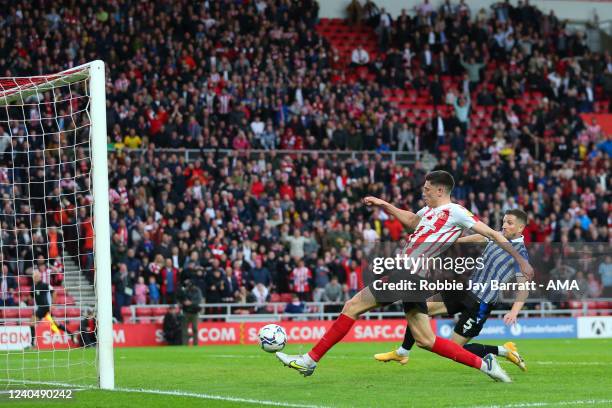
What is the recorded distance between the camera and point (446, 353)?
39.0 ft

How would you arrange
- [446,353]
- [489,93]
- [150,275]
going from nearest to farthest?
[446,353] < [150,275] < [489,93]

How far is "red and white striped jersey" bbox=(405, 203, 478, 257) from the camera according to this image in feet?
39.2

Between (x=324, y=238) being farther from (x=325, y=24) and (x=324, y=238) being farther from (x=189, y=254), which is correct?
(x=325, y=24)

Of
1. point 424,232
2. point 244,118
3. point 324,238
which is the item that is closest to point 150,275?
point 324,238

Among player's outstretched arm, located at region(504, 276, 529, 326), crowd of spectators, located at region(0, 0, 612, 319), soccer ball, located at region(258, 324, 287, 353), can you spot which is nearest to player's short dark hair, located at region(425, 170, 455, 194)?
player's outstretched arm, located at region(504, 276, 529, 326)

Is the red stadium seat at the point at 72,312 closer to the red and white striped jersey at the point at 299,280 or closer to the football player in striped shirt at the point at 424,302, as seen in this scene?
the red and white striped jersey at the point at 299,280

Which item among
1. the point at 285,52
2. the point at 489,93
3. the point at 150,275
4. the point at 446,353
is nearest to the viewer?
the point at 446,353

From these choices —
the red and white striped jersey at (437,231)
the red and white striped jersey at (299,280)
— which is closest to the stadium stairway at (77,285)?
the red and white striped jersey at (299,280)

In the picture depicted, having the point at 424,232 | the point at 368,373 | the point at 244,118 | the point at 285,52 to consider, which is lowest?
the point at 368,373

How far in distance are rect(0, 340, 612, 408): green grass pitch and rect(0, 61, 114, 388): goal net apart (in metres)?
0.50

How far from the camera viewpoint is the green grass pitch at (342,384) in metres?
10.6

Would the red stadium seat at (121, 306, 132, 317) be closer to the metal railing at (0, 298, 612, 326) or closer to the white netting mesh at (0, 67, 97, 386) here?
the metal railing at (0, 298, 612, 326)

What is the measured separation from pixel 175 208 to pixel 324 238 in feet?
12.8

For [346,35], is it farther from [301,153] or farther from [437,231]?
[437,231]
